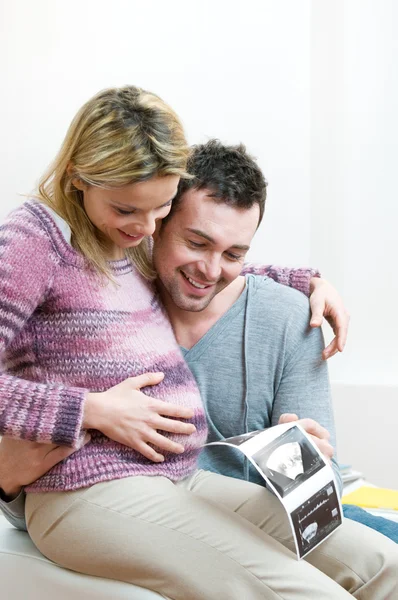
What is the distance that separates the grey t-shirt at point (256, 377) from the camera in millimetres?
1729

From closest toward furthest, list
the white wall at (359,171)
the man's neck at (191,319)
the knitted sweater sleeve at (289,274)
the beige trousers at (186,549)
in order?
the beige trousers at (186,549) → the man's neck at (191,319) → the knitted sweater sleeve at (289,274) → the white wall at (359,171)

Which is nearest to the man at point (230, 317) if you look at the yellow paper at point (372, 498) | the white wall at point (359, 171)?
the yellow paper at point (372, 498)

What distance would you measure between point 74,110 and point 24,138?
0.58 ft

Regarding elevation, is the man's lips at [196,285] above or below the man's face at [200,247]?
below

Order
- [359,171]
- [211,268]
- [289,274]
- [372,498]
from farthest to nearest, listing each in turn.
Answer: [359,171] → [372,498] → [289,274] → [211,268]

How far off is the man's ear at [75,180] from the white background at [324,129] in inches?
50.2

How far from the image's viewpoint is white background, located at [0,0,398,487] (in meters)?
2.79

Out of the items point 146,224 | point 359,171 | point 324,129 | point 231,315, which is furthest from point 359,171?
point 146,224

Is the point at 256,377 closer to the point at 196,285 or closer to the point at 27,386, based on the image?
the point at 196,285

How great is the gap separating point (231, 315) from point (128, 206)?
469 millimetres

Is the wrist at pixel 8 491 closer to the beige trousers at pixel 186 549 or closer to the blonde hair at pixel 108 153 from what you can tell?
the beige trousers at pixel 186 549

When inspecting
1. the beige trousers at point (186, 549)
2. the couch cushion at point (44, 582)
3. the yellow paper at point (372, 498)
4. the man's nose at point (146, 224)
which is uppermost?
the man's nose at point (146, 224)

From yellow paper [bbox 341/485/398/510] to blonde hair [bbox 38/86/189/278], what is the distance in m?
1.06

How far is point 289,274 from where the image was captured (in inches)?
75.3
